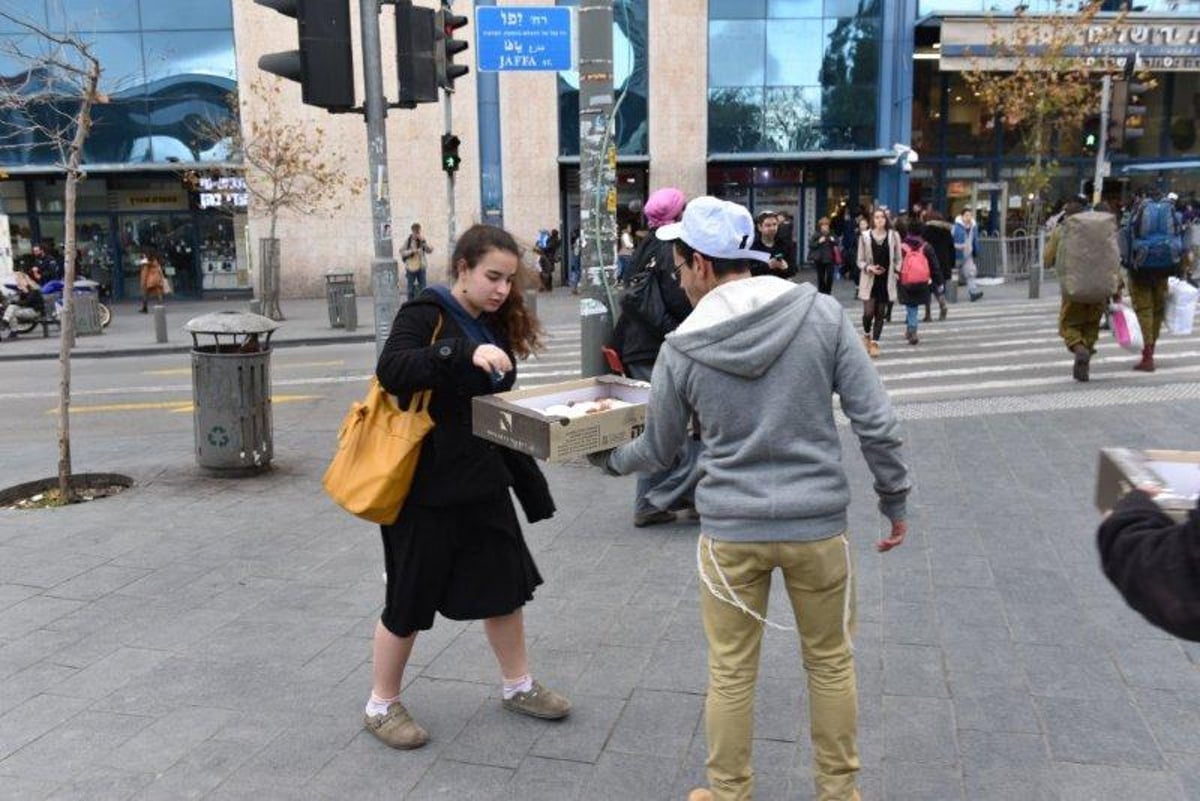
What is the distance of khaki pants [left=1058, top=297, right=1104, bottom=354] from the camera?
9.61 m

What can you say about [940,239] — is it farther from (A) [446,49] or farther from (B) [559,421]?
(B) [559,421]

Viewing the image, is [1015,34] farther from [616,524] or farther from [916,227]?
[616,524]

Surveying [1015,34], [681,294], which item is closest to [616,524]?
[681,294]

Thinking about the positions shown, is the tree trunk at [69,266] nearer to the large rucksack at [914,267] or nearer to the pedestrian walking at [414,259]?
the large rucksack at [914,267]

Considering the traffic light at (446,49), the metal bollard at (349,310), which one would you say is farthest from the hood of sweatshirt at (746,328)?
Result: the metal bollard at (349,310)

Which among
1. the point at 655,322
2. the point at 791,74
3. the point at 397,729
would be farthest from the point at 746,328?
the point at 791,74

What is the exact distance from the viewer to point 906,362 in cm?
1191

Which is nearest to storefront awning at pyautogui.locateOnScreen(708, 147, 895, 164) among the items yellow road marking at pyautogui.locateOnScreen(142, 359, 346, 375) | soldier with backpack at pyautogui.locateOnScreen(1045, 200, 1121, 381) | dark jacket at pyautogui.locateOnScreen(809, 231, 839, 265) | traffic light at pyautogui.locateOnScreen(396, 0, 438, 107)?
dark jacket at pyautogui.locateOnScreen(809, 231, 839, 265)

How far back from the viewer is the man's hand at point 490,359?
300 cm

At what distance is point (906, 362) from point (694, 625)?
27.1 ft

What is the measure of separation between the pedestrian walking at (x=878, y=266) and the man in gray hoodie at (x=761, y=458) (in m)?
9.65

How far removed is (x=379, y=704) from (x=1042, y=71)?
24745mm

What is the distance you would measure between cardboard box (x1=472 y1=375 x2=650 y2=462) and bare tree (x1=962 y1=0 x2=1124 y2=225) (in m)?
22.9

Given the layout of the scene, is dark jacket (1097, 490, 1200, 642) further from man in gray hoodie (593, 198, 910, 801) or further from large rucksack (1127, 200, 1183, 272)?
large rucksack (1127, 200, 1183, 272)
